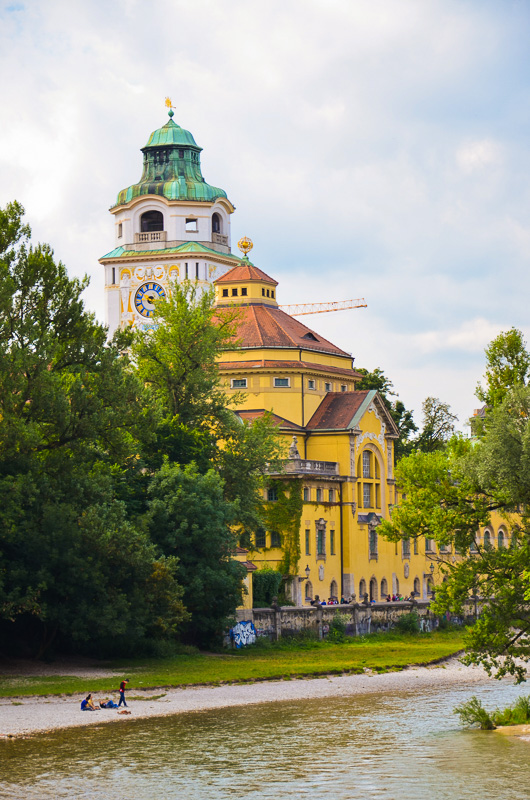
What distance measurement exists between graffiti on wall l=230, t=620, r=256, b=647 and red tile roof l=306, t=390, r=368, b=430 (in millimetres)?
25216

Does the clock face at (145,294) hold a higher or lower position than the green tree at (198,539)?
higher

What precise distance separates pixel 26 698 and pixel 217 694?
23.3ft

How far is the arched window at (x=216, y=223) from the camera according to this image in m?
131

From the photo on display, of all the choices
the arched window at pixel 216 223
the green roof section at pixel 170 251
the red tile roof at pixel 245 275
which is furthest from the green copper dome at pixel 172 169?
the red tile roof at pixel 245 275

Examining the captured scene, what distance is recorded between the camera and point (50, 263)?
5312 centimetres

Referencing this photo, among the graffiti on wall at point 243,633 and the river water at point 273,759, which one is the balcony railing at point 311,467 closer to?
the graffiti on wall at point 243,633

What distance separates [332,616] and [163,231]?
199 feet

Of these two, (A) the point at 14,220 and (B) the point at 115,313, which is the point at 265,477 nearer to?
(A) the point at 14,220

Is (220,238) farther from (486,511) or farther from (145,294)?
(486,511)

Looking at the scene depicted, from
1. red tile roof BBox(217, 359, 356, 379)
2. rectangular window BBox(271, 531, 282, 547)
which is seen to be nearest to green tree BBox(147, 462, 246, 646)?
rectangular window BBox(271, 531, 282, 547)

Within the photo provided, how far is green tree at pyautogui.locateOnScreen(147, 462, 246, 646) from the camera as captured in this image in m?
59.5

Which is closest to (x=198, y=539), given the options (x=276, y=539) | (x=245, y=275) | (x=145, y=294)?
(x=276, y=539)

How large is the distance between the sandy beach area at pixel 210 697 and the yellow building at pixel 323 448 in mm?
23465

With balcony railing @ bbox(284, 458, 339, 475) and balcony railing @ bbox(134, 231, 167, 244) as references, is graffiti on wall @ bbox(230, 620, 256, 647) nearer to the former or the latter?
balcony railing @ bbox(284, 458, 339, 475)
